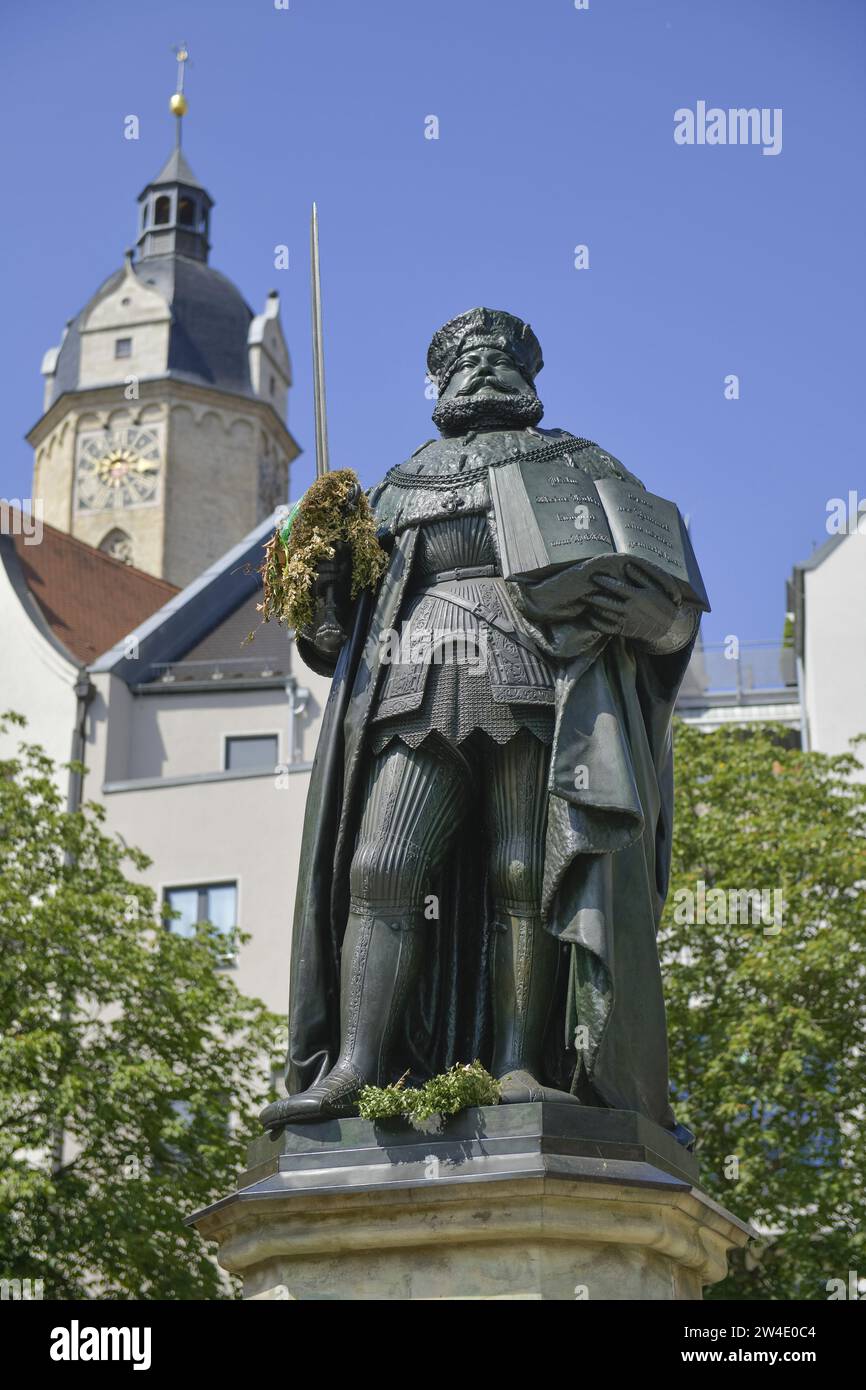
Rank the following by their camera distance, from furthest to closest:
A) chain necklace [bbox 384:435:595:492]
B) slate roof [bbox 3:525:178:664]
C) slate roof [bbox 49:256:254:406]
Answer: slate roof [bbox 49:256:254:406] < slate roof [bbox 3:525:178:664] < chain necklace [bbox 384:435:595:492]

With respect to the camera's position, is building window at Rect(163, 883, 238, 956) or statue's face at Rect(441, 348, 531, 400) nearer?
statue's face at Rect(441, 348, 531, 400)

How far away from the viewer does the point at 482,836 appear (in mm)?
7043

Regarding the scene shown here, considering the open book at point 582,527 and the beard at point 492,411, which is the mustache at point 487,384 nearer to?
the beard at point 492,411

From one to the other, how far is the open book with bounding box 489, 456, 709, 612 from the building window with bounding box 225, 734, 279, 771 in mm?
31794

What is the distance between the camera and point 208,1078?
23.7 meters

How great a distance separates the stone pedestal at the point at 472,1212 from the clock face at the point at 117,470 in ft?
224

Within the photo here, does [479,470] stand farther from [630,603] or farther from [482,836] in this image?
[482,836]

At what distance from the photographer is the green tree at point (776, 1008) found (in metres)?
22.6

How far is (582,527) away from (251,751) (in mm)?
32531

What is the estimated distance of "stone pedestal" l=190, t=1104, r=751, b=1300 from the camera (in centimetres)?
599
